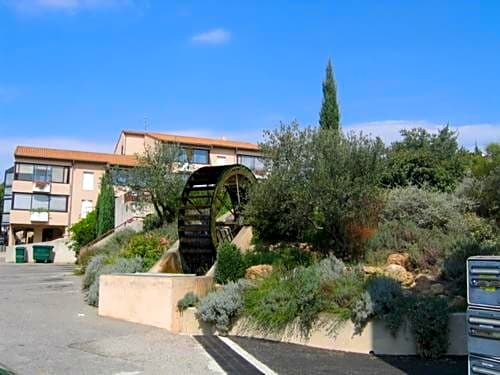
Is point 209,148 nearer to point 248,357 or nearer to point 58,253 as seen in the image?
point 58,253

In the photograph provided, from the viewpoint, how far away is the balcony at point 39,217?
1922 inches

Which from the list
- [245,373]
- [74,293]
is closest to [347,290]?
[245,373]


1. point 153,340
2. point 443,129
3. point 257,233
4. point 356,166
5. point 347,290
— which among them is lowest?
point 153,340

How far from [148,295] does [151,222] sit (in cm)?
1136

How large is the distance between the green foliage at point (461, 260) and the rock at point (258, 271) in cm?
369

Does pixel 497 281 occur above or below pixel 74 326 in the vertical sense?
above

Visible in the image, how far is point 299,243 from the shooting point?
15023 millimetres

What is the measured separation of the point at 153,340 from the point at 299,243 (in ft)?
19.2

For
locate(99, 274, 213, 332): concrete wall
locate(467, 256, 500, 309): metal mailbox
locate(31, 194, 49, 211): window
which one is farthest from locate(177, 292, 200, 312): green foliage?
locate(31, 194, 49, 211): window

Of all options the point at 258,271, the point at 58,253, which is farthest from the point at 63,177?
the point at 258,271

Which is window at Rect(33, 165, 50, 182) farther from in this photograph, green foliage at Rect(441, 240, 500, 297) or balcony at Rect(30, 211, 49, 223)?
green foliage at Rect(441, 240, 500, 297)

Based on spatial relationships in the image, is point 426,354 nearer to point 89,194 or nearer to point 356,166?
point 356,166

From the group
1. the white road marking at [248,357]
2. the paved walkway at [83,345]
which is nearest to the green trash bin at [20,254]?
the paved walkway at [83,345]

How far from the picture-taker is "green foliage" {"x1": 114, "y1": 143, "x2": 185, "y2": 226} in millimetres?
22078
